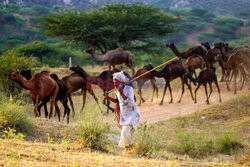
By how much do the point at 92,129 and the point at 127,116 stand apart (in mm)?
955

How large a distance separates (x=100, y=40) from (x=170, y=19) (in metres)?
5.83

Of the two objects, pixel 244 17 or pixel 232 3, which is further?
pixel 232 3

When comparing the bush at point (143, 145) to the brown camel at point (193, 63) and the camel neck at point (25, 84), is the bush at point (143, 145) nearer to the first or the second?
the camel neck at point (25, 84)

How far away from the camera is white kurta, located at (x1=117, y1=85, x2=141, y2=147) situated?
6.62m

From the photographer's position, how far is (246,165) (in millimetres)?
6395

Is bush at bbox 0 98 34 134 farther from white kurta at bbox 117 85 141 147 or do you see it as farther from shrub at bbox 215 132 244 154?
shrub at bbox 215 132 244 154

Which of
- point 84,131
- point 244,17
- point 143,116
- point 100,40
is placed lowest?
point 143,116

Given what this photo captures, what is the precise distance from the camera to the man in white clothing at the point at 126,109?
259 inches

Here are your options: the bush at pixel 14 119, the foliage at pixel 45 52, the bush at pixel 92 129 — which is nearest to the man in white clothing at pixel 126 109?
the bush at pixel 92 129

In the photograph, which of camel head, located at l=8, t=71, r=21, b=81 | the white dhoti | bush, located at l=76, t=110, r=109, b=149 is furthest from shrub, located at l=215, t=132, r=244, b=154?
camel head, located at l=8, t=71, r=21, b=81

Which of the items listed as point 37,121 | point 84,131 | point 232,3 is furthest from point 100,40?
point 232,3

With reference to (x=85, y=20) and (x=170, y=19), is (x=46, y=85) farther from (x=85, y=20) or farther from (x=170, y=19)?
(x=170, y=19)

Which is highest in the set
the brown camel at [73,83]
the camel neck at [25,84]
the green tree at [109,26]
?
the green tree at [109,26]

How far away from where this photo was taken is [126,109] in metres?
6.69
